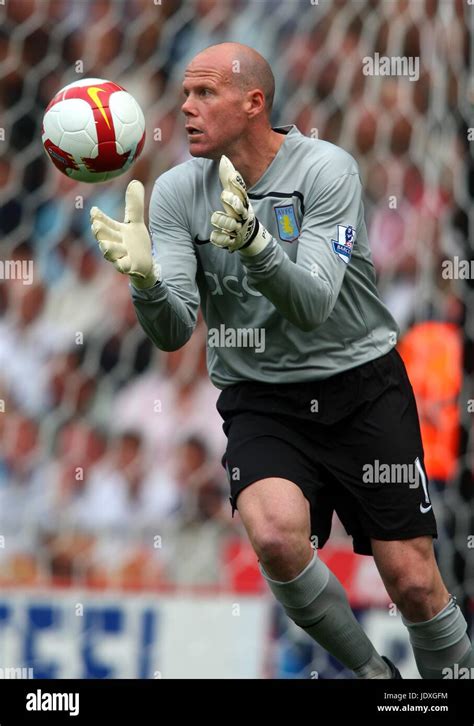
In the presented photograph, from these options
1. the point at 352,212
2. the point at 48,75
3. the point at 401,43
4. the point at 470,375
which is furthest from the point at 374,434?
the point at 48,75

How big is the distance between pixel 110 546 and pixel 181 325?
1355mm

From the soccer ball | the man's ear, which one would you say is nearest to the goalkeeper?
the man's ear

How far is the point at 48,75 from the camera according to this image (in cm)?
455

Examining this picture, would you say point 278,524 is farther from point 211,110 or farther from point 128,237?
point 211,110

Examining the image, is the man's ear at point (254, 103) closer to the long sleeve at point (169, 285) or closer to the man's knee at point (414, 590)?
the long sleeve at point (169, 285)

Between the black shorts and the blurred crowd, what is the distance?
3.32ft

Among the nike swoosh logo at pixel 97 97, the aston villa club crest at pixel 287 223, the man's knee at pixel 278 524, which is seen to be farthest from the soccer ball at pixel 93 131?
the man's knee at pixel 278 524

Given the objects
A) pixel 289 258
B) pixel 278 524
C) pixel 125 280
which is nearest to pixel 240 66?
pixel 289 258

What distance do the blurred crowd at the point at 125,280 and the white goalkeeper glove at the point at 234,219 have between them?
4.83 ft

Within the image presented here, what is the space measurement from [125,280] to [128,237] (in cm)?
181

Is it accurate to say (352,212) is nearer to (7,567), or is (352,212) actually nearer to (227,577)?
(227,577)

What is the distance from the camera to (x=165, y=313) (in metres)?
2.89

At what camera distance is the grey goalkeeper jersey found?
2.96 m

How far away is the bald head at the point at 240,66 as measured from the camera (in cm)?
303
